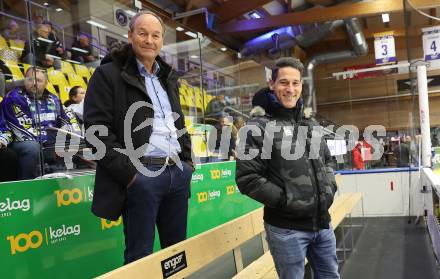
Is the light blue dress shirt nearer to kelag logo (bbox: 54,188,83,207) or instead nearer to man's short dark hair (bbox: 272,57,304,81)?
man's short dark hair (bbox: 272,57,304,81)

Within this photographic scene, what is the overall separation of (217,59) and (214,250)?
5363mm

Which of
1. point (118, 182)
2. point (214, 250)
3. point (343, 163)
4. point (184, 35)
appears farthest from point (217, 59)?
point (118, 182)

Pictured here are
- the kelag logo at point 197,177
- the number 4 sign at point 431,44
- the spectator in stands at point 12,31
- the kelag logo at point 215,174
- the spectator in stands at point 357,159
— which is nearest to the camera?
the spectator in stands at point 12,31

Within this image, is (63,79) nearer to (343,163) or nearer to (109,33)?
(109,33)

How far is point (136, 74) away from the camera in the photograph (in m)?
1.86

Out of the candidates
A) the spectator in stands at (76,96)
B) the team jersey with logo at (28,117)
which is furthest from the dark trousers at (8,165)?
the spectator in stands at (76,96)

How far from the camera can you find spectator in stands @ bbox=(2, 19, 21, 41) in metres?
3.18

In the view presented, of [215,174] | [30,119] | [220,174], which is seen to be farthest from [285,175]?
[220,174]

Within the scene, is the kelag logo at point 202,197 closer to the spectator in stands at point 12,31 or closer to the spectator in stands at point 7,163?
the spectator in stands at point 7,163

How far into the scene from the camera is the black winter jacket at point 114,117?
1.70 meters

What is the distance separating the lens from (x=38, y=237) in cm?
214

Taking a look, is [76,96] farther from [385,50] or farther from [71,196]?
[385,50]

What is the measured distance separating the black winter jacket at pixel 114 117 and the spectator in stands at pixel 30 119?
106 cm

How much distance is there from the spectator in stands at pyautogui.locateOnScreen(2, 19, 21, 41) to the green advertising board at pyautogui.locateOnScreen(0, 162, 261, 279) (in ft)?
4.63
